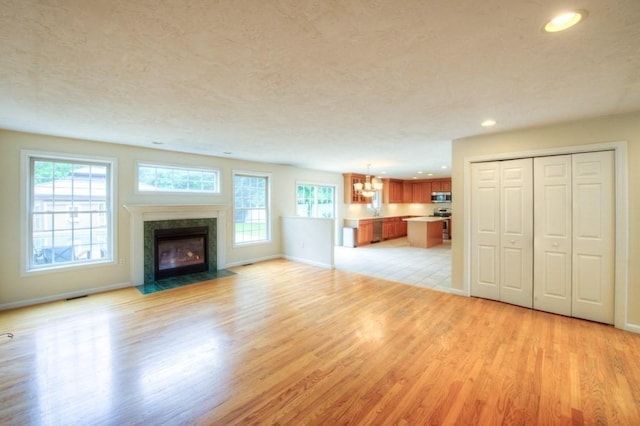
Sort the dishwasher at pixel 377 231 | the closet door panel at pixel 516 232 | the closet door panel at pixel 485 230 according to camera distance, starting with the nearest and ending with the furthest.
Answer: the closet door panel at pixel 516 232 < the closet door panel at pixel 485 230 < the dishwasher at pixel 377 231

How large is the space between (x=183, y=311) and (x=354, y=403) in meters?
2.72

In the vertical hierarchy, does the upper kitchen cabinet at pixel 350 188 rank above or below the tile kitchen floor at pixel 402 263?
above

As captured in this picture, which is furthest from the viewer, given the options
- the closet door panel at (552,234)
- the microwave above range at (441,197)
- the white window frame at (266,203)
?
the microwave above range at (441,197)

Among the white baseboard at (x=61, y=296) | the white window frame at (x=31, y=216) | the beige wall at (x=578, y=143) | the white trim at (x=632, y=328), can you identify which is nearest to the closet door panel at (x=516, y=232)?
the beige wall at (x=578, y=143)

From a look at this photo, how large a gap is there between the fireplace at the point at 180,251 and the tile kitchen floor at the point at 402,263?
9.72 ft

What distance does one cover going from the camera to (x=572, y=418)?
1858mm

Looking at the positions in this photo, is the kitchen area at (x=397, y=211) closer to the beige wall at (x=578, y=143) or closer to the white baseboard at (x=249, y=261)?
the white baseboard at (x=249, y=261)

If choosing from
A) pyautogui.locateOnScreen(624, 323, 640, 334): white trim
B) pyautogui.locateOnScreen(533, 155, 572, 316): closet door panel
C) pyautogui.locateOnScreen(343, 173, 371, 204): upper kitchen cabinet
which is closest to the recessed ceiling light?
pyautogui.locateOnScreen(533, 155, 572, 316): closet door panel

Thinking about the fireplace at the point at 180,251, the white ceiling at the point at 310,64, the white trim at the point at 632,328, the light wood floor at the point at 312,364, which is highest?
the white ceiling at the point at 310,64

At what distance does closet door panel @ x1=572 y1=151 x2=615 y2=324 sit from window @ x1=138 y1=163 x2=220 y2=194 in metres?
6.12

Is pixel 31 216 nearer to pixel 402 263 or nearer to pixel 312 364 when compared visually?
pixel 312 364

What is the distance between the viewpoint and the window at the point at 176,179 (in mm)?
5105

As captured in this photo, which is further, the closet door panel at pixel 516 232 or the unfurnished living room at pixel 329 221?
the closet door panel at pixel 516 232

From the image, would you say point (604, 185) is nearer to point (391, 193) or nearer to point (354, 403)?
point (354, 403)
